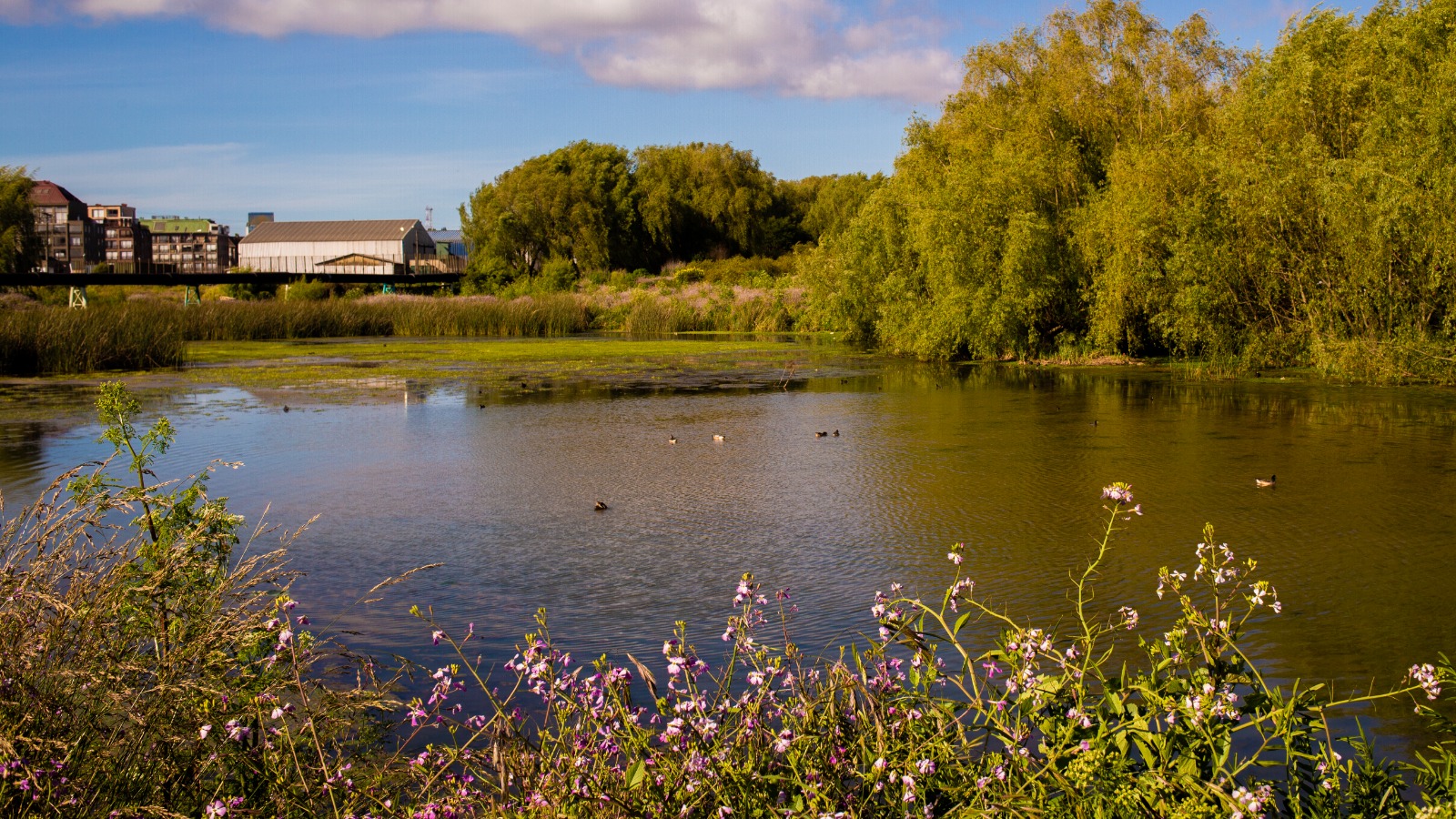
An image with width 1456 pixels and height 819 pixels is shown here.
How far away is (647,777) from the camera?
295 cm

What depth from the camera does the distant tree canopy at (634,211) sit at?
71.4m

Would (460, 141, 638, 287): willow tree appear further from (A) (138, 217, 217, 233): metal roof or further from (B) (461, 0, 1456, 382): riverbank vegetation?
(A) (138, 217, 217, 233): metal roof

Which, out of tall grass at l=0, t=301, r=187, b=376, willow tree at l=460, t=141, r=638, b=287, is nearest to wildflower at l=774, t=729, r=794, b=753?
tall grass at l=0, t=301, r=187, b=376

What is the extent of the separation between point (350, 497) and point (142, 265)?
76.9m

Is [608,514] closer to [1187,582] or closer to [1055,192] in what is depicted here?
[1187,582]

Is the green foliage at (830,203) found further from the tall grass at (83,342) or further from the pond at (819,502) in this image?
the pond at (819,502)

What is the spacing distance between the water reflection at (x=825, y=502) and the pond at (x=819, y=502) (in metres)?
0.04

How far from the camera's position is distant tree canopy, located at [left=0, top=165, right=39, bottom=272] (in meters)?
61.7

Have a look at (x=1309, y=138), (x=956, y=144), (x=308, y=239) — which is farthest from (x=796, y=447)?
(x=308, y=239)

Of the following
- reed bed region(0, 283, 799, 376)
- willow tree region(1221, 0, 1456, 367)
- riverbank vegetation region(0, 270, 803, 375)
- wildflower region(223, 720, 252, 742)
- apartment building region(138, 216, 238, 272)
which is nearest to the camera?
wildflower region(223, 720, 252, 742)

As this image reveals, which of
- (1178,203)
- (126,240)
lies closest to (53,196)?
(126,240)

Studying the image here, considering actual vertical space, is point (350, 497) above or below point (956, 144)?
below

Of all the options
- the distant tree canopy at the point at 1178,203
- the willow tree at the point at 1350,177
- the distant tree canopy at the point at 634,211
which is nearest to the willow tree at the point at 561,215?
the distant tree canopy at the point at 634,211

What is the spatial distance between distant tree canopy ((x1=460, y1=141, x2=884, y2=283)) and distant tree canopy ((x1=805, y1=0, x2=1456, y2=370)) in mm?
39067
